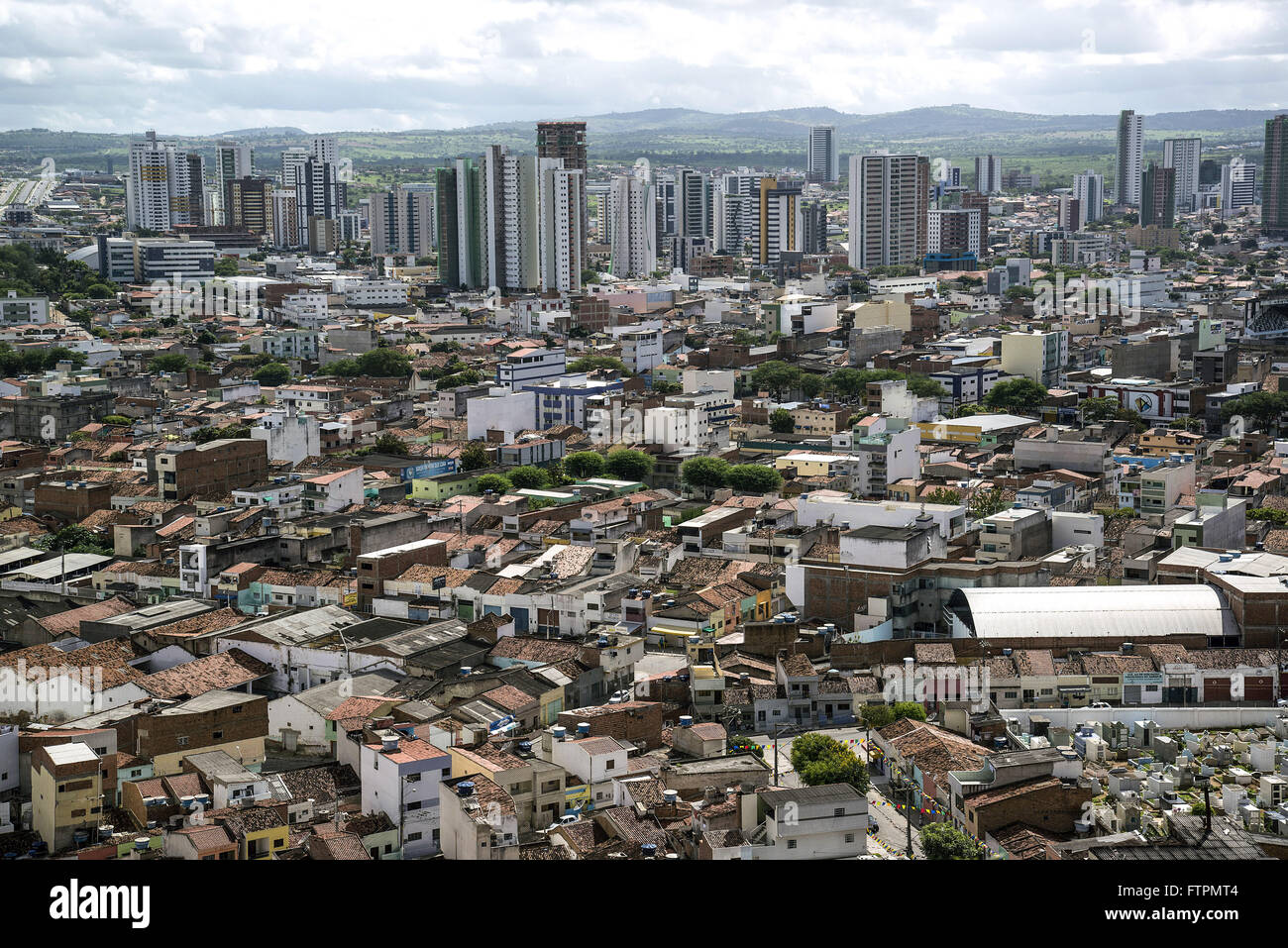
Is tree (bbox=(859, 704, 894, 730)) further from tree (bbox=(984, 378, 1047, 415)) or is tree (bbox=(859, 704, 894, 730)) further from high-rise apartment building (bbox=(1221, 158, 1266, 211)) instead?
high-rise apartment building (bbox=(1221, 158, 1266, 211))

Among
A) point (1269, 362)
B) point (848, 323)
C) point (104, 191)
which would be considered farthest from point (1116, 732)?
point (104, 191)

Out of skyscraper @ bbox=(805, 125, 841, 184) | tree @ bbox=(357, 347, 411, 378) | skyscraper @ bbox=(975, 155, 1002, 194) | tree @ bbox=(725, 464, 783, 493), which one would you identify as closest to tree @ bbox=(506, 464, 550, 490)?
tree @ bbox=(725, 464, 783, 493)

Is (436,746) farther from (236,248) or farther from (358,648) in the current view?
(236,248)

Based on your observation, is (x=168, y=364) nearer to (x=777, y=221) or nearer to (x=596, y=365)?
(x=596, y=365)

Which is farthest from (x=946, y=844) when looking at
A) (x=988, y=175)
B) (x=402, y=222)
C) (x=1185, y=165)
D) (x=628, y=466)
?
(x=988, y=175)
